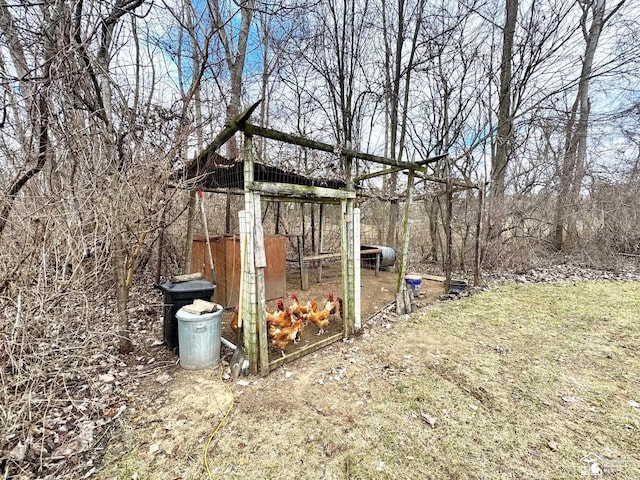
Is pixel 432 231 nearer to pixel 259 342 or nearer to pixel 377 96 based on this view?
pixel 377 96

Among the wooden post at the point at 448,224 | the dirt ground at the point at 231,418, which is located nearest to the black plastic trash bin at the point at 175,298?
the dirt ground at the point at 231,418

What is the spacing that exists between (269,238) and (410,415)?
3793 millimetres

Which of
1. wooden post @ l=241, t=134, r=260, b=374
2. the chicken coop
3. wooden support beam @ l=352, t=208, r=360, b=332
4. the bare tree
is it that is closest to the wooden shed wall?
the chicken coop

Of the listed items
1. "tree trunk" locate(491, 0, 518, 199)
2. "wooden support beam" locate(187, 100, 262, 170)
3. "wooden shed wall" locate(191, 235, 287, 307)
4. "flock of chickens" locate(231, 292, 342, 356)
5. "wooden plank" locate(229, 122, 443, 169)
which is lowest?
"flock of chickens" locate(231, 292, 342, 356)

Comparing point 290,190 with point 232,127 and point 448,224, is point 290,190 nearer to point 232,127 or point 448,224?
point 232,127

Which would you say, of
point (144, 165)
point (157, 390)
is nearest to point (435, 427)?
point (157, 390)

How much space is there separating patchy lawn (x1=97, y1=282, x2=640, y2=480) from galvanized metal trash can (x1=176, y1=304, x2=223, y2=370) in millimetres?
126

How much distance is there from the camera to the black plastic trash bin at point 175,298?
3.09 metres

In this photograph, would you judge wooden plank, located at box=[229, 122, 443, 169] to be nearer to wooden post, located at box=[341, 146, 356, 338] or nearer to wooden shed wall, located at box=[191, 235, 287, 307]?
wooden post, located at box=[341, 146, 356, 338]

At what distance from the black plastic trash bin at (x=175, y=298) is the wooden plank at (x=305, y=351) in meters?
1.10

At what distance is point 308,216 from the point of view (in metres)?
11.1

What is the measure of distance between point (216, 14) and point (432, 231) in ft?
25.5

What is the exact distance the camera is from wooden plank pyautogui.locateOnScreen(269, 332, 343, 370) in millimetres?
2908

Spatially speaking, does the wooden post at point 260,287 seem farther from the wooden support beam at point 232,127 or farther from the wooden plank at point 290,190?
the wooden support beam at point 232,127
